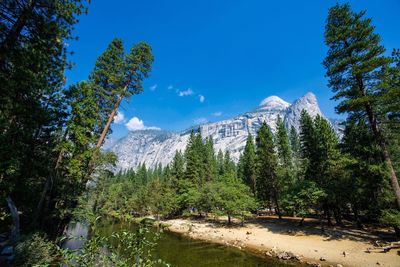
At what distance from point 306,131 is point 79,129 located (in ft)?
87.7

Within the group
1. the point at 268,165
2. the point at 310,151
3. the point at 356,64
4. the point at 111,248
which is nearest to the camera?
the point at 111,248

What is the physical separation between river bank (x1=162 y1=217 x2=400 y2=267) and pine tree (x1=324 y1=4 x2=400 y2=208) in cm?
488

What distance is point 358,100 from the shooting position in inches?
528

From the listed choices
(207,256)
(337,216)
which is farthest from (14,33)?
(337,216)

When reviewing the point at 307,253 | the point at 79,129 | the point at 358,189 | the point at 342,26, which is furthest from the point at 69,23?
the point at 358,189

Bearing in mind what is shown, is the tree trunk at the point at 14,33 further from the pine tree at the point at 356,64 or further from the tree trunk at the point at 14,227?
the pine tree at the point at 356,64

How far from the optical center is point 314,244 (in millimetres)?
17094

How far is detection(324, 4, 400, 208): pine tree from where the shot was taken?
13812 mm

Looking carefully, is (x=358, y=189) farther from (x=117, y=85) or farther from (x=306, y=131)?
(x=117, y=85)

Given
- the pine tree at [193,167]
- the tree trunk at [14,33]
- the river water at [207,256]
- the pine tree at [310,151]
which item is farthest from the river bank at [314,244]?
→ the pine tree at [193,167]

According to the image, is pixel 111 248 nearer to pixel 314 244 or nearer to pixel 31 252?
pixel 31 252

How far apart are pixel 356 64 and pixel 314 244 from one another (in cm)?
1415

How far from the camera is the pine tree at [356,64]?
13812 mm

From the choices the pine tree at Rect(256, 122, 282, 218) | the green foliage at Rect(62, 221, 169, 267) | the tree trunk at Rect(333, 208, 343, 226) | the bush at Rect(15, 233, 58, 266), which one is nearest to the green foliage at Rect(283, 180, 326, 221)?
the tree trunk at Rect(333, 208, 343, 226)
